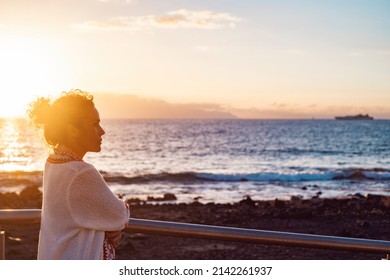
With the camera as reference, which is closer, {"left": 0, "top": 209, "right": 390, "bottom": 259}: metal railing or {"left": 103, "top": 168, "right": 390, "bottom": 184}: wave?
{"left": 0, "top": 209, "right": 390, "bottom": 259}: metal railing

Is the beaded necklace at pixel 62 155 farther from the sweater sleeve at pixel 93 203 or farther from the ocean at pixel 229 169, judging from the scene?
the ocean at pixel 229 169

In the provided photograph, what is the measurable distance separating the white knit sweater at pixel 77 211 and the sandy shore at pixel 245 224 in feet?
16.4

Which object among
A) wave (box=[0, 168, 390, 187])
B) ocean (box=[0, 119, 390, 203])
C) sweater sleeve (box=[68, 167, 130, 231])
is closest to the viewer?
sweater sleeve (box=[68, 167, 130, 231])

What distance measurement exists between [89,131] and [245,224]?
12.1 m

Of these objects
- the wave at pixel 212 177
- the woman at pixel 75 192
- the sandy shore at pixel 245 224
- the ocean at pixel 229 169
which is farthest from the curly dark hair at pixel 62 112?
the wave at pixel 212 177

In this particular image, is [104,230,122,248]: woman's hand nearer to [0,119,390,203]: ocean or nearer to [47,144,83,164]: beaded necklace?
[47,144,83,164]: beaded necklace

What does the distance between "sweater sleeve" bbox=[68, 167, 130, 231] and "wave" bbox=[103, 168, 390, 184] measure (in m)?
23.6

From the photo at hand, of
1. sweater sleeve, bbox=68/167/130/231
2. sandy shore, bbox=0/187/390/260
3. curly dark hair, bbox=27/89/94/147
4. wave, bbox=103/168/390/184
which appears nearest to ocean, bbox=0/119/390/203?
wave, bbox=103/168/390/184

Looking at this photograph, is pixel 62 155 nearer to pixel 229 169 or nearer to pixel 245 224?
pixel 245 224

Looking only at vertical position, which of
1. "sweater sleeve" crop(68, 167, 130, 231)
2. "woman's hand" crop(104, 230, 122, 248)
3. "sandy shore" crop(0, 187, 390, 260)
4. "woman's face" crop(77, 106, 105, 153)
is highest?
"woman's face" crop(77, 106, 105, 153)

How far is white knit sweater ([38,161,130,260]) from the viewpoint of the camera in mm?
2182

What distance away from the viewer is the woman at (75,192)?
2188 mm

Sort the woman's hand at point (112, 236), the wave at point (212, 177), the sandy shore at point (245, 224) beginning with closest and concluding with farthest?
the woman's hand at point (112, 236)
the sandy shore at point (245, 224)
the wave at point (212, 177)
